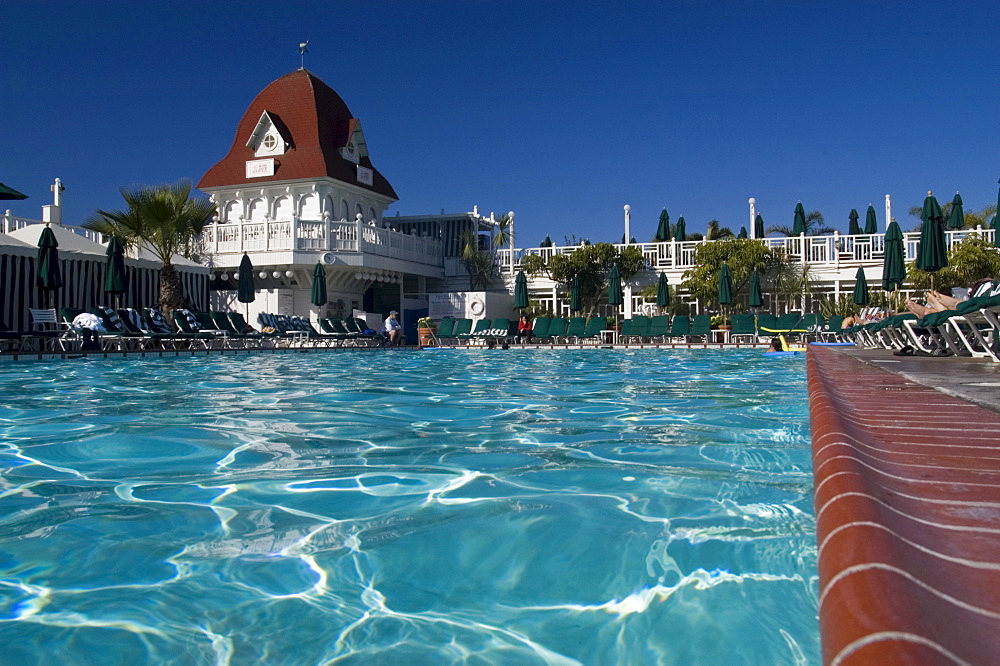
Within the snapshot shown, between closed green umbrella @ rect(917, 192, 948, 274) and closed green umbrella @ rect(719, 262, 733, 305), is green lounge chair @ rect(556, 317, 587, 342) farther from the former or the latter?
closed green umbrella @ rect(917, 192, 948, 274)

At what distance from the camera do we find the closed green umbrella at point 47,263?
50.4 ft

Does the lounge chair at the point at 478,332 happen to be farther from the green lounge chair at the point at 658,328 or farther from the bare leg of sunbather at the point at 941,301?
the bare leg of sunbather at the point at 941,301

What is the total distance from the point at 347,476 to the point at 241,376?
713cm

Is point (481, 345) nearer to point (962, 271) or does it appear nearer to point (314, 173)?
point (314, 173)

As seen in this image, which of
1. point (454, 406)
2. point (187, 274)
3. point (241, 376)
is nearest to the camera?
point (454, 406)

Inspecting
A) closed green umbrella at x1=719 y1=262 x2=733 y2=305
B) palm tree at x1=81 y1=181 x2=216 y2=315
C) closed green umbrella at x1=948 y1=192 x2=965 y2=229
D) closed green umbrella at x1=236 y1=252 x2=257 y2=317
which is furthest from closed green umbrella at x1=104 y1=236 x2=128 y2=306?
closed green umbrella at x1=948 y1=192 x2=965 y2=229

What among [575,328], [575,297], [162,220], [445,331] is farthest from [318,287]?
[575,297]

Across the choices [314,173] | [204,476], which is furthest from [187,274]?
[204,476]

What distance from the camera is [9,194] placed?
13281 millimetres

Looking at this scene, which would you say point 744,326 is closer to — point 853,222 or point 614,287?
point 614,287

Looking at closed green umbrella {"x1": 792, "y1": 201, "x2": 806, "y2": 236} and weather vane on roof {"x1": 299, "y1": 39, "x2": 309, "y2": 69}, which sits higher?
weather vane on roof {"x1": 299, "y1": 39, "x2": 309, "y2": 69}

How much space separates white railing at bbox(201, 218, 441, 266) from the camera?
2694cm

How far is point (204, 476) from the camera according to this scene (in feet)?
11.5

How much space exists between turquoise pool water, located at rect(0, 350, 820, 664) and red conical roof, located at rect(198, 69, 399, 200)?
25436 mm
